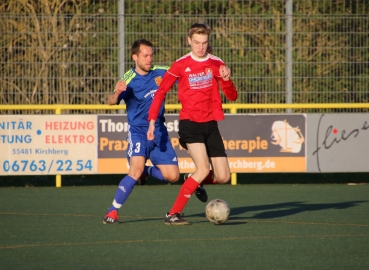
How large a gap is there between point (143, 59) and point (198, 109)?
876mm

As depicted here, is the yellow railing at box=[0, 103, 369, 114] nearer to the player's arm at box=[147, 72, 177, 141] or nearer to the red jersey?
the red jersey

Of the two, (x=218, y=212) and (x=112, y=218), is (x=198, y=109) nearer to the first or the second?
(x=218, y=212)

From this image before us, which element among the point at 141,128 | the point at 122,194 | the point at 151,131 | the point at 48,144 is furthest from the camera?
the point at 48,144

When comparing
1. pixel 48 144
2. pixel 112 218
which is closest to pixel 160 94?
pixel 112 218

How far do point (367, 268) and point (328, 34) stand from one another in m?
8.39

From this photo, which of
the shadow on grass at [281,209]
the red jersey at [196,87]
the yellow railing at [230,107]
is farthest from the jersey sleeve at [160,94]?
the yellow railing at [230,107]

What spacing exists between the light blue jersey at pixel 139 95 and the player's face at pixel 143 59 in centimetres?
6

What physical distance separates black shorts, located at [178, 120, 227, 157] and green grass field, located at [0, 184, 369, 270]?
0.79 metres

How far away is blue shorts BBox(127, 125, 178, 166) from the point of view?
8.38 metres

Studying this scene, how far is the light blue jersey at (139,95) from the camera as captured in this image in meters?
8.48

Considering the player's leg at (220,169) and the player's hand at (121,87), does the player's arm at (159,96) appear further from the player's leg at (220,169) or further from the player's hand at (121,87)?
the player's leg at (220,169)

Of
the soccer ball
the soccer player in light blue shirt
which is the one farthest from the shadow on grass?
the soccer player in light blue shirt

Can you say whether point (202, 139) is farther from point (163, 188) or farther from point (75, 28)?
point (75, 28)

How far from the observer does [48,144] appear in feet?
42.2
